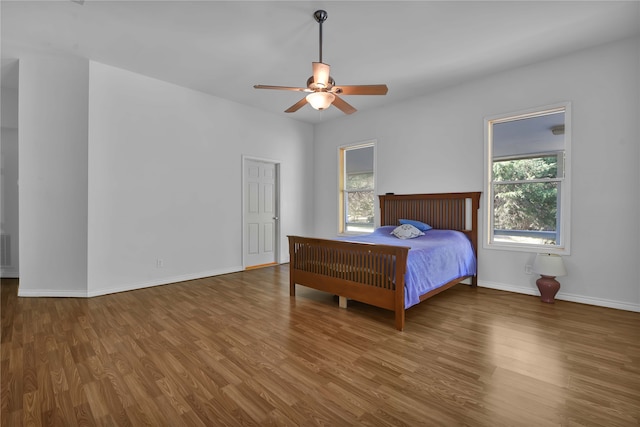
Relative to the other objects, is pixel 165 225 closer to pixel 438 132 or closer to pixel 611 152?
pixel 438 132

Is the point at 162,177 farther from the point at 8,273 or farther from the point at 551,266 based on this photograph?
the point at 551,266

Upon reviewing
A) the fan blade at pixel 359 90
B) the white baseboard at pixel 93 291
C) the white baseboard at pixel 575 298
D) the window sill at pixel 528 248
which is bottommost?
the white baseboard at pixel 93 291

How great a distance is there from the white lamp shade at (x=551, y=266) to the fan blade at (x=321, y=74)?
305cm

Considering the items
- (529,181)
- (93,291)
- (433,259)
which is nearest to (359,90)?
(433,259)

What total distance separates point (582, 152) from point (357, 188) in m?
3.22

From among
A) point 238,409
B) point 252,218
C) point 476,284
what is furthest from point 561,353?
point 252,218

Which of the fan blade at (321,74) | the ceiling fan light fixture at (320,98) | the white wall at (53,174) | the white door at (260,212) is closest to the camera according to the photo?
the fan blade at (321,74)

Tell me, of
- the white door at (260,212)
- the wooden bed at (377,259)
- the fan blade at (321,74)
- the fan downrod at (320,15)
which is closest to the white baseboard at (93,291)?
the white door at (260,212)

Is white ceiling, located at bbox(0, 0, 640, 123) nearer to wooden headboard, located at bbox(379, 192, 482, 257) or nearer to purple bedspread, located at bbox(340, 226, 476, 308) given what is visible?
wooden headboard, located at bbox(379, 192, 482, 257)

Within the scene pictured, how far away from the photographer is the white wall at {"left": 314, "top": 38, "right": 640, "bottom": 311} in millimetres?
3072

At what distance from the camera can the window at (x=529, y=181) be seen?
3502 mm

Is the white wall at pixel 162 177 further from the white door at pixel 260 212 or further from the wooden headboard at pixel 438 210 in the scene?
the wooden headboard at pixel 438 210

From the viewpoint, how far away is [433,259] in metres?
3.11

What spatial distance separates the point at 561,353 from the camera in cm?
219
